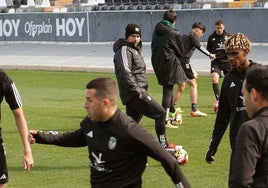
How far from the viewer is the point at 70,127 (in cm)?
1819

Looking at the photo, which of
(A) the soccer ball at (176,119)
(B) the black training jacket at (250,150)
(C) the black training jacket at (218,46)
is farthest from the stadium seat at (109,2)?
(B) the black training jacket at (250,150)

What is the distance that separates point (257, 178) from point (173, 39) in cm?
1023

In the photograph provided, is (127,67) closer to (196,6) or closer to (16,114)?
(16,114)

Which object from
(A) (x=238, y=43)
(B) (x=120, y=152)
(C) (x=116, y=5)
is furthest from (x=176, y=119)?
(C) (x=116, y=5)

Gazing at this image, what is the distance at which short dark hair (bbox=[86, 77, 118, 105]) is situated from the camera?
7262 mm

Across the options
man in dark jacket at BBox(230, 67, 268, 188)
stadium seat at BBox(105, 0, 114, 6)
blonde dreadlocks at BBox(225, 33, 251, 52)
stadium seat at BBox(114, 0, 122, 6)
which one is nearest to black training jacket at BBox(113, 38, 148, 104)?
blonde dreadlocks at BBox(225, 33, 251, 52)

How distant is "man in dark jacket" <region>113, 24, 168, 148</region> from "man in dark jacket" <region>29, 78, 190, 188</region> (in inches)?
245

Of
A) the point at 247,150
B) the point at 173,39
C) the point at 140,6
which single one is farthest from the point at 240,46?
the point at 140,6

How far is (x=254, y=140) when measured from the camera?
6172mm

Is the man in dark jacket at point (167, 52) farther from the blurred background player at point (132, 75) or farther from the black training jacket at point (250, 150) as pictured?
the black training jacket at point (250, 150)

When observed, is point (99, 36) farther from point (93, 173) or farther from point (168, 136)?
point (93, 173)

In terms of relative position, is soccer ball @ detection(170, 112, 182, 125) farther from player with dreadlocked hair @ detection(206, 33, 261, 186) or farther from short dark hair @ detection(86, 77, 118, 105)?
short dark hair @ detection(86, 77, 118, 105)

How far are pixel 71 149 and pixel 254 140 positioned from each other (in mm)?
9757

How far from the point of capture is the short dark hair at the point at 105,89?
286 inches
